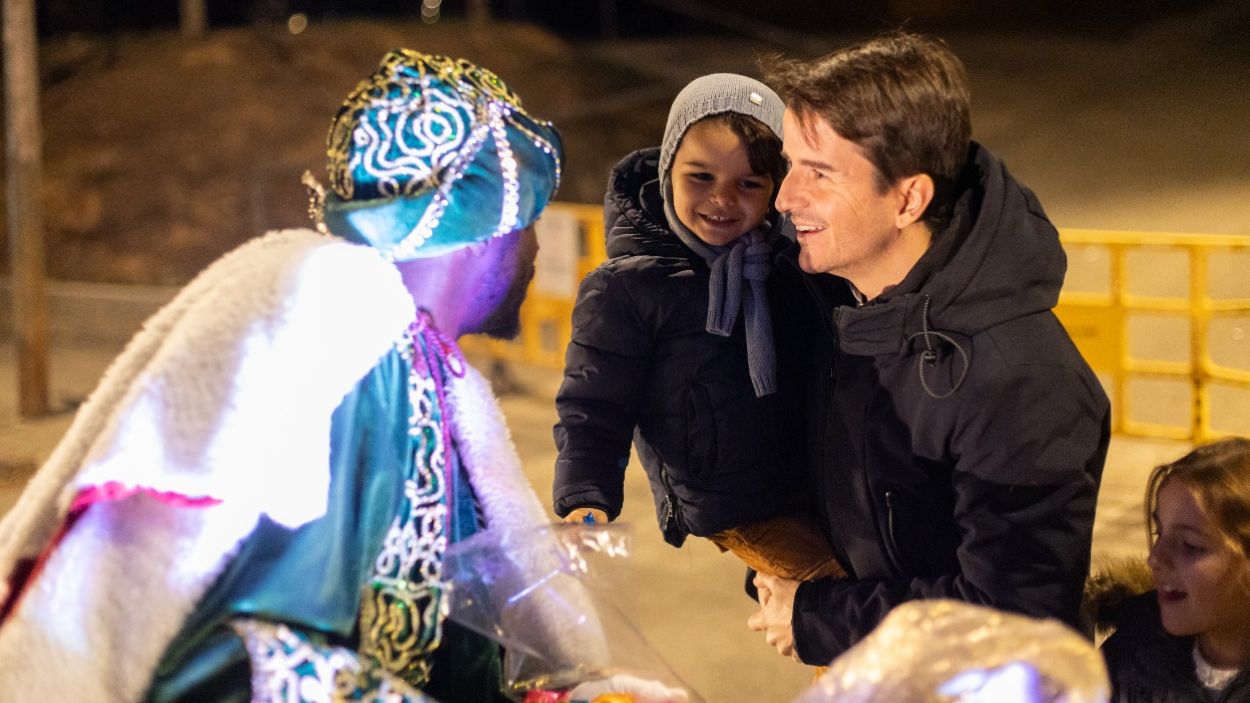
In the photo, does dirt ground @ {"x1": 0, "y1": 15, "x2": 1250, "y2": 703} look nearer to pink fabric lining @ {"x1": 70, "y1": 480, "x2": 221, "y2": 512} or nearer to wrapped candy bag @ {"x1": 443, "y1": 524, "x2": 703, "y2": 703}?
wrapped candy bag @ {"x1": 443, "y1": 524, "x2": 703, "y2": 703}

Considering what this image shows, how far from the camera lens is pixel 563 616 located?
6.64ft

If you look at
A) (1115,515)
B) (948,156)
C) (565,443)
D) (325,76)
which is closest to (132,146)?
(325,76)

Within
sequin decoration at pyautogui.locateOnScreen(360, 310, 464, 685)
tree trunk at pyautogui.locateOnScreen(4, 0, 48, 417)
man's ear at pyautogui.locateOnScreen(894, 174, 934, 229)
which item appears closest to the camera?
sequin decoration at pyautogui.locateOnScreen(360, 310, 464, 685)

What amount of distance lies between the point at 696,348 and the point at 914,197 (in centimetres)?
78

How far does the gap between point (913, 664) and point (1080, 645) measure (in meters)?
0.20

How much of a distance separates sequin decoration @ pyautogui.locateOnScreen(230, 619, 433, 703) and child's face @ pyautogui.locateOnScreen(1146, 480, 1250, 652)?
154cm

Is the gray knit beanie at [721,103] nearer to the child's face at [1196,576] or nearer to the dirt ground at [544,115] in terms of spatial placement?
the child's face at [1196,576]

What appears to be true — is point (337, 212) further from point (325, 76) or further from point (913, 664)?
point (325, 76)

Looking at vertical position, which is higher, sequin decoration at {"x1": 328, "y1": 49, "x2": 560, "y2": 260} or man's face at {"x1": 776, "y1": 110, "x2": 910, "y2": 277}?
sequin decoration at {"x1": 328, "y1": 49, "x2": 560, "y2": 260}

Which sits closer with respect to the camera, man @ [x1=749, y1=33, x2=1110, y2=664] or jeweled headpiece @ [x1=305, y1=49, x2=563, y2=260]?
jeweled headpiece @ [x1=305, y1=49, x2=563, y2=260]

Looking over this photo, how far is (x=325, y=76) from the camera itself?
15.0 meters

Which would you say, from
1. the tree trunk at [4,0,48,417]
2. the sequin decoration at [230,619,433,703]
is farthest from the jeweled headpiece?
the tree trunk at [4,0,48,417]

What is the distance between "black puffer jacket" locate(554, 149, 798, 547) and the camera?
2.78 m

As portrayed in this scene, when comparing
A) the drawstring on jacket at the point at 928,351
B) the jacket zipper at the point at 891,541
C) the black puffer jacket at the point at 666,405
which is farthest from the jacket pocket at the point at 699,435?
the drawstring on jacket at the point at 928,351
